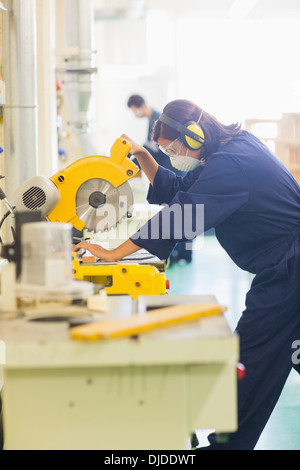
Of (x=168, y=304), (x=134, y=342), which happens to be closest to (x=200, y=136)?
(x=168, y=304)

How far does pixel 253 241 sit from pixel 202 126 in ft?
1.33

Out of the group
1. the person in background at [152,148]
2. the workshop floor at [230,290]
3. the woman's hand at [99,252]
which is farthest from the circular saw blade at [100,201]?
the person in background at [152,148]

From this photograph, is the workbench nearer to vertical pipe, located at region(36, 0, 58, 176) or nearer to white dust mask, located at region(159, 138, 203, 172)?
white dust mask, located at region(159, 138, 203, 172)

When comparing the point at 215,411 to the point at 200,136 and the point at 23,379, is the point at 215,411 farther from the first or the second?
the point at 200,136

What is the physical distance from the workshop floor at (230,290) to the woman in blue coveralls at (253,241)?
59 cm

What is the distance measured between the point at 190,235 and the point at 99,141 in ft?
20.2

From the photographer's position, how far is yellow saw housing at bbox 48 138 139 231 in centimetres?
210

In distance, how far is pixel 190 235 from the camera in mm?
1895

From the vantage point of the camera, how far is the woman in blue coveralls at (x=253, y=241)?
190 cm

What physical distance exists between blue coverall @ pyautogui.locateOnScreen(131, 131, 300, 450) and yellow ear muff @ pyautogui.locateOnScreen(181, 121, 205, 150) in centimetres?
8

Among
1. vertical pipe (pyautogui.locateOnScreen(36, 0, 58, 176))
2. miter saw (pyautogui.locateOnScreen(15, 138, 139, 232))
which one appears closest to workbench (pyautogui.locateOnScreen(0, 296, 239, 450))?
miter saw (pyautogui.locateOnScreen(15, 138, 139, 232))

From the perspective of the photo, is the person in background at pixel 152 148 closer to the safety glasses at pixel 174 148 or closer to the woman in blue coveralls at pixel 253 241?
the safety glasses at pixel 174 148
